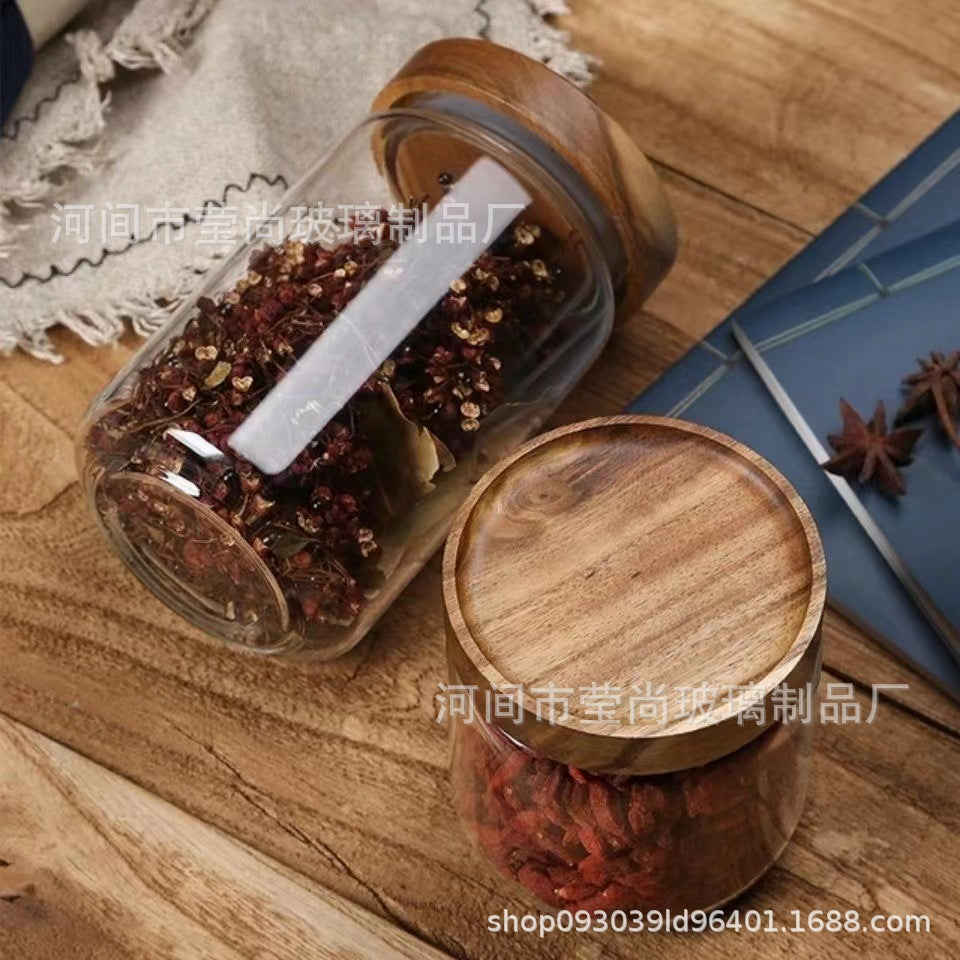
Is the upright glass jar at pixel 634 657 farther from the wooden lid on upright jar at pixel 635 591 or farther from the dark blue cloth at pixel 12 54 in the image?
the dark blue cloth at pixel 12 54

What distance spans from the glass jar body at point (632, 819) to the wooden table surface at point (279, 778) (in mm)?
41

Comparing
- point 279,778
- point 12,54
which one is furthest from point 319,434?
point 12,54

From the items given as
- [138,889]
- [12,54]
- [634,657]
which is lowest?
[138,889]

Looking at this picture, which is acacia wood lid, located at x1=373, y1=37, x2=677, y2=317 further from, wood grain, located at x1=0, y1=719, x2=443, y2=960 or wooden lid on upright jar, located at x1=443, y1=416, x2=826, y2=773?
wood grain, located at x1=0, y1=719, x2=443, y2=960

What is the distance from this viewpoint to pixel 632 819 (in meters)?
0.65

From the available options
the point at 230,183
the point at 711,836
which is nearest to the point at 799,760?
the point at 711,836

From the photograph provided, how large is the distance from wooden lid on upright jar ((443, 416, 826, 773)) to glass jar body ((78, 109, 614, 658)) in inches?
4.6

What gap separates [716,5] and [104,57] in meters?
0.45

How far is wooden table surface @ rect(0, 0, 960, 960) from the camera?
0.76m

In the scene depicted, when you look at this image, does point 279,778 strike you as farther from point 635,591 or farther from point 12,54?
point 12,54

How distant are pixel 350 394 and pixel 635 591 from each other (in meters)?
0.22

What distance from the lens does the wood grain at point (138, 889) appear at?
0.75 metres

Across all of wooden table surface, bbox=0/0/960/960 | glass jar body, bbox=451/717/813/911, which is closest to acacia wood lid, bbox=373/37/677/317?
wooden table surface, bbox=0/0/960/960

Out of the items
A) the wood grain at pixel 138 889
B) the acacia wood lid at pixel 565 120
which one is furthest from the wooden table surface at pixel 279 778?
the acacia wood lid at pixel 565 120
